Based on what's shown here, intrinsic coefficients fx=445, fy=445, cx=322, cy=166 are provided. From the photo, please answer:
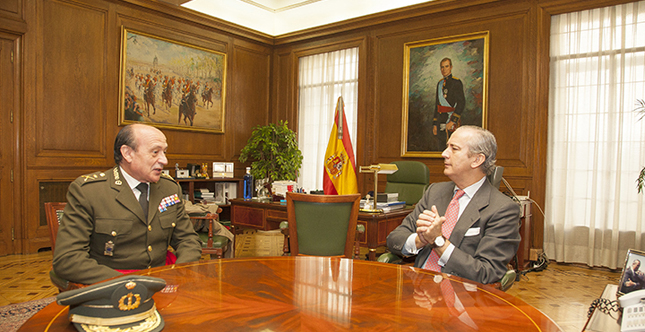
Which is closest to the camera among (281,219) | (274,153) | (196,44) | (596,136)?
(281,219)

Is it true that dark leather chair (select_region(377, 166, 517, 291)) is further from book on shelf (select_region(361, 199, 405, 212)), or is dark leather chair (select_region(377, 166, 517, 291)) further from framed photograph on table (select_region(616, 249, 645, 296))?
A: book on shelf (select_region(361, 199, 405, 212))

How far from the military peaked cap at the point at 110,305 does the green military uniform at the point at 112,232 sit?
0.89 metres

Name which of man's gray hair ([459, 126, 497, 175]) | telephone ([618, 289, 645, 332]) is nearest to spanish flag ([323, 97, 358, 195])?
man's gray hair ([459, 126, 497, 175])

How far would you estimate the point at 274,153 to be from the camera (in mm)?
7461

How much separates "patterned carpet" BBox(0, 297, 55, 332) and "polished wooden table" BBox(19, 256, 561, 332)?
Result: 2167 mm

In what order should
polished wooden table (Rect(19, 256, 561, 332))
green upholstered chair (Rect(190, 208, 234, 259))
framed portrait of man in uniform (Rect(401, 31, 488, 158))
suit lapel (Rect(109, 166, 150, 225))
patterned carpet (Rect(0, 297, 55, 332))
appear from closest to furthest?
polished wooden table (Rect(19, 256, 561, 332)) < suit lapel (Rect(109, 166, 150, 225)) < patterned carpet (Rect(0, 297, 55, 332)) < green upholstered chair (Rect(190, 208, 234, 259)) < framed portrait of man in uniform (Rect(401, 31, 488, 158))

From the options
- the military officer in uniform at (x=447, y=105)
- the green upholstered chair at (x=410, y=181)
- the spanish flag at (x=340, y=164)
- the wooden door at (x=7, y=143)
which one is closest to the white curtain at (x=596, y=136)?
the military officer in uniform at (x=447, y=105)

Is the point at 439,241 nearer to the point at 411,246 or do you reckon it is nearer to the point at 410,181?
the point at 411,246

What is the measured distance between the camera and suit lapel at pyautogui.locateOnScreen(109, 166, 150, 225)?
6.79 feet

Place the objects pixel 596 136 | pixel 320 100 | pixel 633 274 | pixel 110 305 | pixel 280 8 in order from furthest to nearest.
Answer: pixel 280 8, pixel 320 100, pixel 596 136, pixel 633 274, pixel 110 305

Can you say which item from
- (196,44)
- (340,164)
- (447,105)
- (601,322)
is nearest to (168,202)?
(601,322)

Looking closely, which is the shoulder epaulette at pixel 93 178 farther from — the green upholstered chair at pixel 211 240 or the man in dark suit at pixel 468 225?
the green upholstered chair at pixel 211 240

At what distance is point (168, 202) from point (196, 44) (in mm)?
5569

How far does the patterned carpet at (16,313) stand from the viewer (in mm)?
3032
